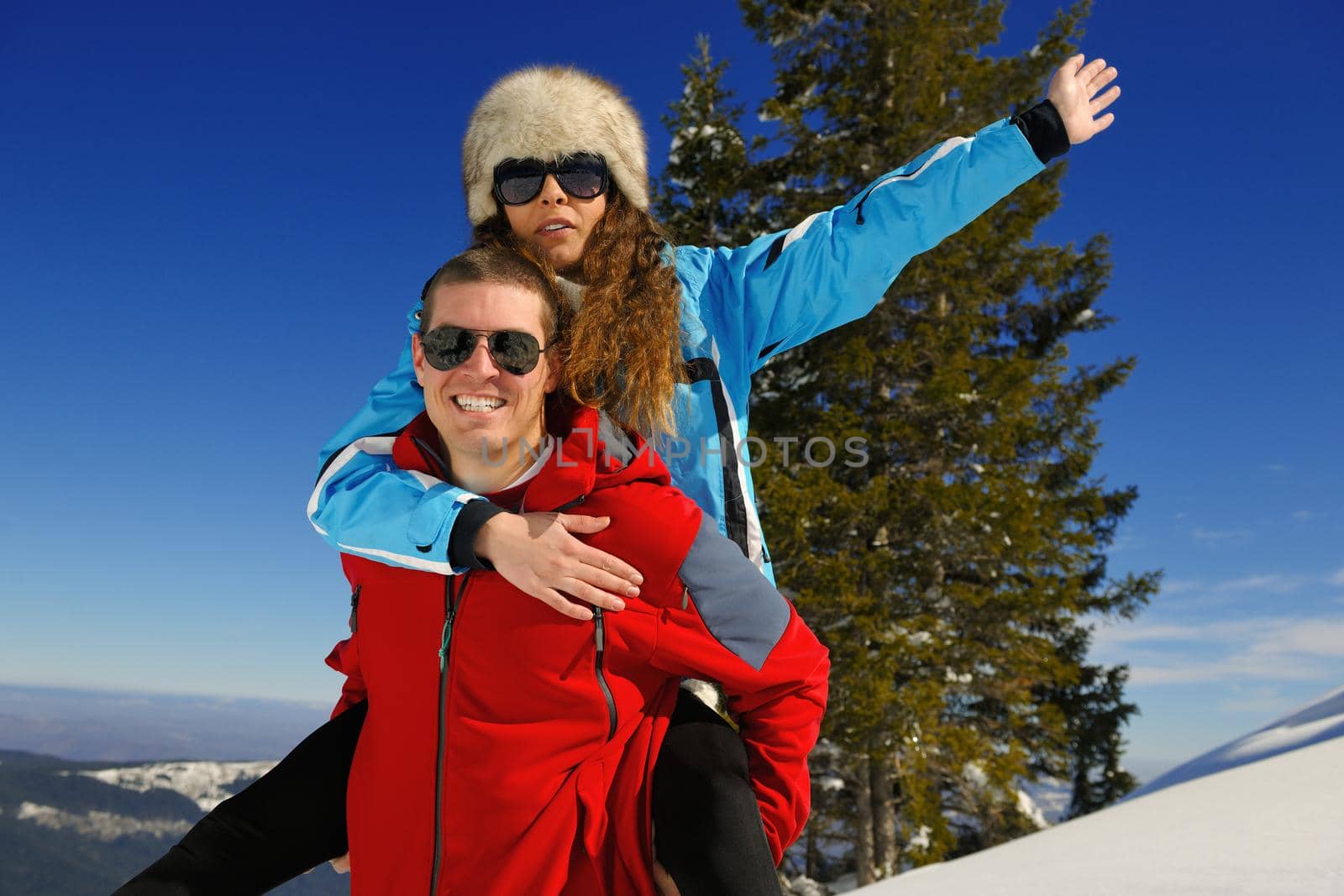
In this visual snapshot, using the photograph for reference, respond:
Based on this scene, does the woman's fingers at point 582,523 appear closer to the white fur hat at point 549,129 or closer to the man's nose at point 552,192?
the man's nose at point 552,192

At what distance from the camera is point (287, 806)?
157 cm

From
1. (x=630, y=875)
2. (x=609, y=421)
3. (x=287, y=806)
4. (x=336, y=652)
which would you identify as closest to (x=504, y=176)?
(x=609, y=421)

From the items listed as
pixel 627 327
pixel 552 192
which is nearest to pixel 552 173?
pixel 552 192

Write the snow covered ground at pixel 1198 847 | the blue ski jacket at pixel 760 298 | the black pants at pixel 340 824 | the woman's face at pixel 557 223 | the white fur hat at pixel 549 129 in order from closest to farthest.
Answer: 1. the black pants at pixel 340 824
2. the blue ski jacket at pixel 760 298
3. the woman's face at pixel 557 223
4. the white fur hat at pixel 549 129
5. the snow covered ground at pixel 1198 847

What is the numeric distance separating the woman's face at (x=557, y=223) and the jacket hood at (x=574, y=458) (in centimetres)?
57

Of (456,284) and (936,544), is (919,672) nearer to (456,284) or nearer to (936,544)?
(936,544)

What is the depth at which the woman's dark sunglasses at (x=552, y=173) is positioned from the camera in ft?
7.22

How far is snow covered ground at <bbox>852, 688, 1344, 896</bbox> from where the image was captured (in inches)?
100

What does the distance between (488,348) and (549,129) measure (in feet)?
3.07

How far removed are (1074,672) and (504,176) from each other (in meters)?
9.83

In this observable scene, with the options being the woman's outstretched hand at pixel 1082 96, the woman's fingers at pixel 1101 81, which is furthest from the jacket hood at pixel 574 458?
the woman's fingers at pixel 1101 81

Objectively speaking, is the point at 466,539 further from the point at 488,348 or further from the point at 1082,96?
the point at 1082,96

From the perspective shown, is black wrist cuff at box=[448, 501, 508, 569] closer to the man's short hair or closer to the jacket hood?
the jacket hood

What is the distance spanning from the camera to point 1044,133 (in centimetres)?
201
